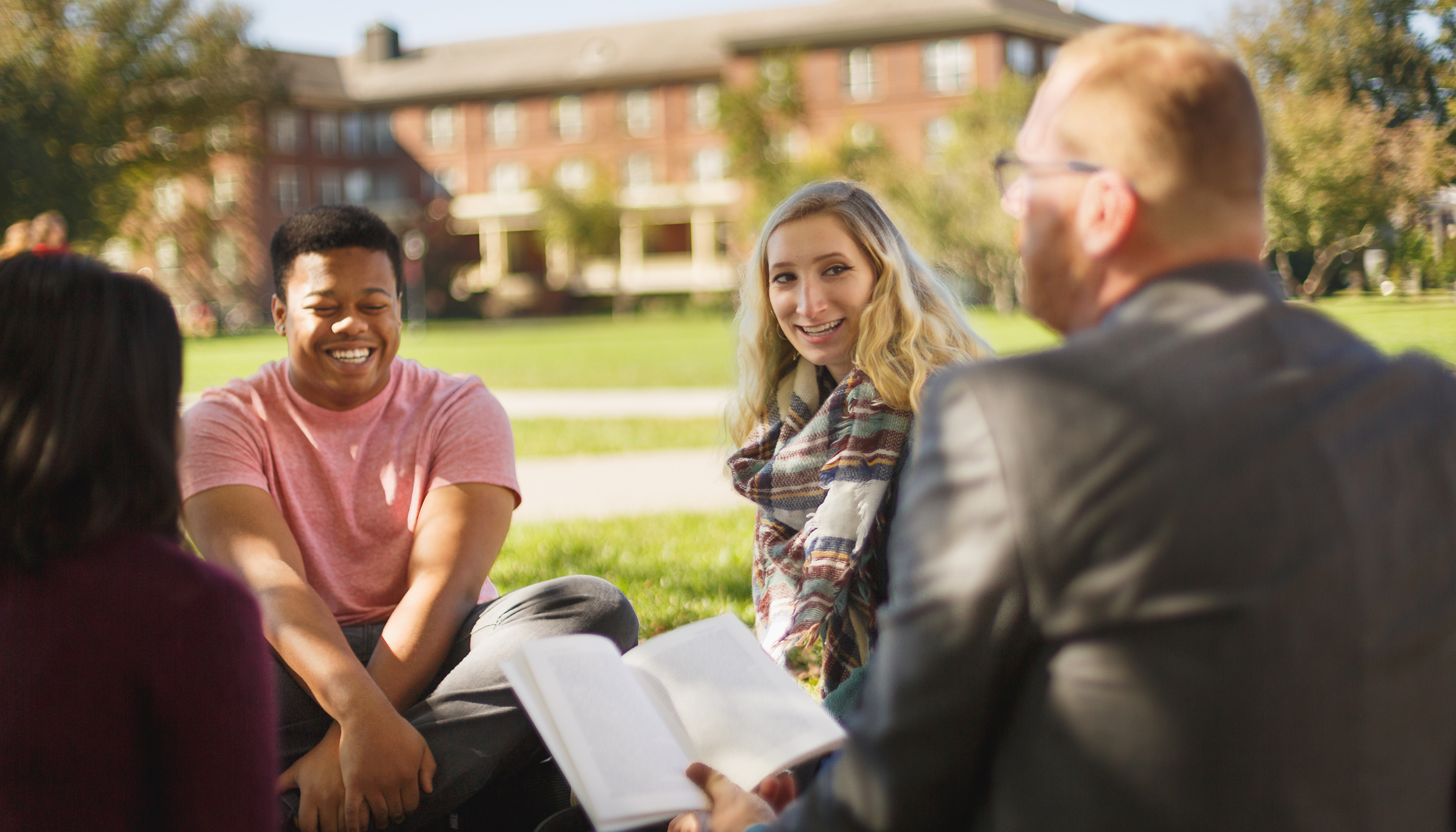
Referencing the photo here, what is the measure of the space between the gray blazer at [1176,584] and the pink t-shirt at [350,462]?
6.30 feet

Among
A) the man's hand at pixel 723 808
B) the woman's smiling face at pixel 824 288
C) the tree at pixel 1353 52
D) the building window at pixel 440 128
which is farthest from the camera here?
the building window at pixel 440 128

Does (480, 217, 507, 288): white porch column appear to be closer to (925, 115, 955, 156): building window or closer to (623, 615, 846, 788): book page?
(925, 115, 955, 156): building window

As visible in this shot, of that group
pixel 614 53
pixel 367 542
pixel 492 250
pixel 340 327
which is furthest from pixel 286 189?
pixel 367 542

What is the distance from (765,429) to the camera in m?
3.09

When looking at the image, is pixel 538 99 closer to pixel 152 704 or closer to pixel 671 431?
pixel 671 431

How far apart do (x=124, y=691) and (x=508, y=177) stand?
6190cm

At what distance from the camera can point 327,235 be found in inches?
117

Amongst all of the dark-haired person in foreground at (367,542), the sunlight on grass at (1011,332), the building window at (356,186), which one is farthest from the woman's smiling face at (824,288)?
the building window at (356,186)

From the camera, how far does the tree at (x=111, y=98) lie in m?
25.9

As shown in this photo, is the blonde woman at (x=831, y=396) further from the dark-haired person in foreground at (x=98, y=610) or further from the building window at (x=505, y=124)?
the building window at (x=505, y=124)

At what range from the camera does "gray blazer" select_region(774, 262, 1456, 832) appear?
1.04 m

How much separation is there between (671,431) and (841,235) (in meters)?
7.92

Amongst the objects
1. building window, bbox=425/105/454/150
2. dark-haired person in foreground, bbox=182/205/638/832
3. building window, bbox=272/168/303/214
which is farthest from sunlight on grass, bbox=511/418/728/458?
building window, bbox=425/105/454/150

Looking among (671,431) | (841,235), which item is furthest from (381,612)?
(671,431)
